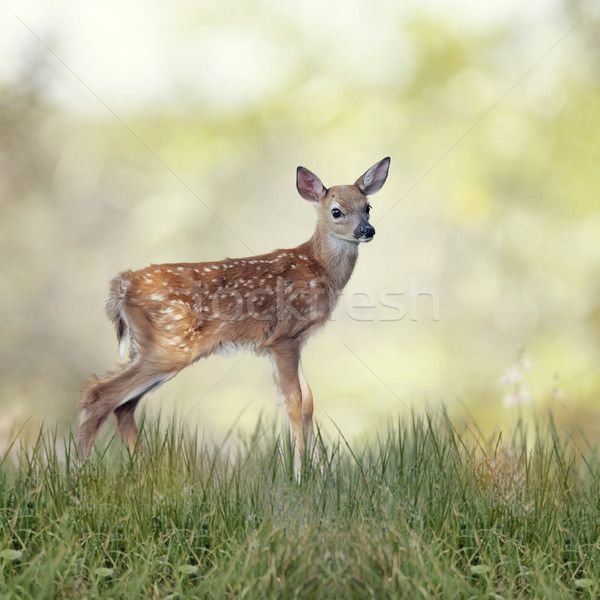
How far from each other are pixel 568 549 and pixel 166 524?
2141 millimetres

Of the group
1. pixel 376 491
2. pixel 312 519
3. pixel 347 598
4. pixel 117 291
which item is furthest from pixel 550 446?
pixel 117 291

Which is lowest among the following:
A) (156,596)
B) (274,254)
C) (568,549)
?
(156,596)

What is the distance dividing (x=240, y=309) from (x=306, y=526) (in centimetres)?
251

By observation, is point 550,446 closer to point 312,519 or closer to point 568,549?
point 568,549

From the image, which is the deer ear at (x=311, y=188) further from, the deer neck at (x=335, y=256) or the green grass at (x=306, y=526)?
the green grass at (x=306, y=526)

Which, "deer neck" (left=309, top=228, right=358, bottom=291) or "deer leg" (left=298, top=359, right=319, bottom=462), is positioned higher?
"deer neck" (left=309, top=228, right=358, bottom=291)

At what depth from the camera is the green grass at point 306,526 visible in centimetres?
344

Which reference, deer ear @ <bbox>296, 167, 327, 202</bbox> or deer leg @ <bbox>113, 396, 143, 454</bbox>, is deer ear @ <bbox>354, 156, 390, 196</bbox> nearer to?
deer ear @ <bbox>296, 167, 327, 202</bbox>

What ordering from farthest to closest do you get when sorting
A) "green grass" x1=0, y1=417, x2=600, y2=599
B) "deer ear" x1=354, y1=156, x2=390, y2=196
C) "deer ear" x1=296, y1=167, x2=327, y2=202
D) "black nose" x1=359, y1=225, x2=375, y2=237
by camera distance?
"deer ear" x1=296, y1=167, x2=327, y2=202, "deer ear" x1=354, y1=156, x2=390, y2=196, "black nose" x1=359, y1=225, x2=375, y2=237, "green grass" x1=0, y1=417, x2=600, y2=599

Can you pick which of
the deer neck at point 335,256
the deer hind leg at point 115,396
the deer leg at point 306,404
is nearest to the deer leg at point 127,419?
the deer hind leg at point 115,396

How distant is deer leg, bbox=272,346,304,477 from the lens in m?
5.68

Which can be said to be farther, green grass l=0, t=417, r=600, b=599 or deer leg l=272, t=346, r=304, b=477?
deer leg l=272, t=346, r=304, b=477

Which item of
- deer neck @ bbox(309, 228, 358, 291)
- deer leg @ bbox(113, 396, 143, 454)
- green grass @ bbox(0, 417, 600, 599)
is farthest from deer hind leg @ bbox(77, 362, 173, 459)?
deer neck @ bbox(309, 228, 358, 291)

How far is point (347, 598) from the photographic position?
10.7 ft
